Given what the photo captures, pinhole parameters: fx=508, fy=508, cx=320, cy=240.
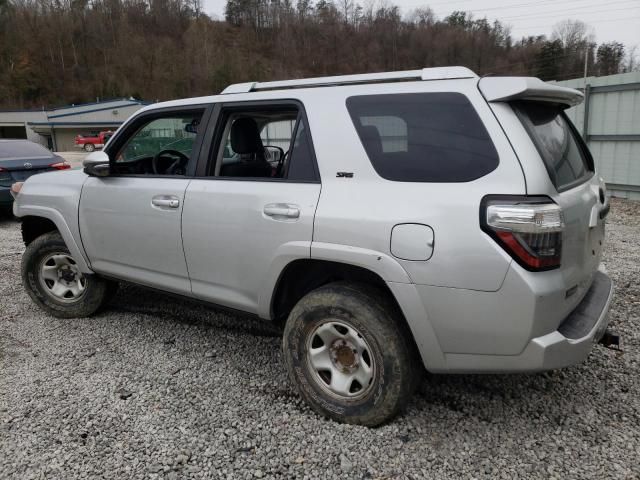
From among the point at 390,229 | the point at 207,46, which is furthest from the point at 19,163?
the point at 207,46

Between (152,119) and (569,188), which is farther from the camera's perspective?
(152,119)

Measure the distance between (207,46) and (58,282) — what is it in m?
110

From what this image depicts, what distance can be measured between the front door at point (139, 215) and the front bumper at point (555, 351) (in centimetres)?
190

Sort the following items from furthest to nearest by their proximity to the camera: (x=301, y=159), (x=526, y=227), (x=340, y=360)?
(x=301, y=159) < (x=340, y=360) < (x=526, y=227)

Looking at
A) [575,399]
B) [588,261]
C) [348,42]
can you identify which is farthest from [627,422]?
[348,42]

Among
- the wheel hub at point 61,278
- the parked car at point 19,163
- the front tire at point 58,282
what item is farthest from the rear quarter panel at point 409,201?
the parked car at point 19,163

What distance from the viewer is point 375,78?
276 centimetres

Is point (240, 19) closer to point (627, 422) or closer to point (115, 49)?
point (115, 49)

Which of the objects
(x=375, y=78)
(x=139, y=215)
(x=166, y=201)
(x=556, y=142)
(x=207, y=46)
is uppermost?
(x=207, y=46)

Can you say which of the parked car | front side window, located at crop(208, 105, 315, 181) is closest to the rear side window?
front side window, located at crop(208, 105, 315, 181)

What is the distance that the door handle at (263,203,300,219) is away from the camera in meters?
2.76

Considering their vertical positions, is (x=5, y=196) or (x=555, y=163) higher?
(x=555, y=163)

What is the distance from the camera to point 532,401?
9.70ft

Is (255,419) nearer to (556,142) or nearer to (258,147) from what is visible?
(258,147)
